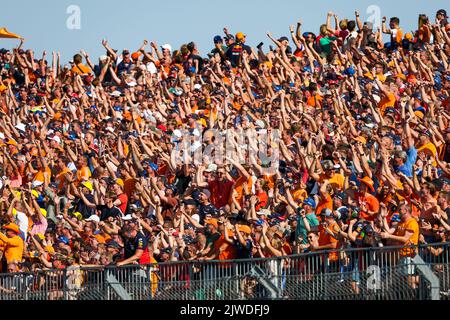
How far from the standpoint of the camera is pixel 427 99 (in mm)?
22844

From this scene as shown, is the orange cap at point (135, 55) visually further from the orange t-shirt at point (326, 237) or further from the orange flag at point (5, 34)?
the orange t-shirt at point (326, 237)

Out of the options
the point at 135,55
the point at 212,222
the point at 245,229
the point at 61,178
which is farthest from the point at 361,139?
the point at 135,55

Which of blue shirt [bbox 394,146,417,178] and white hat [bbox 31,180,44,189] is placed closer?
blue shirt [bbox 394,146,417,178]

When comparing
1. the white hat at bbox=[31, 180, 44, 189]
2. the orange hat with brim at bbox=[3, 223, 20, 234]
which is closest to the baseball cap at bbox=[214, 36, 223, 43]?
the white hat at bbox=[31, 180, 44, 189]

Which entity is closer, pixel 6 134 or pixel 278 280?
pixel 278 280

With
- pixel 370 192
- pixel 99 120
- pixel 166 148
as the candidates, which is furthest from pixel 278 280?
pixel 99 120

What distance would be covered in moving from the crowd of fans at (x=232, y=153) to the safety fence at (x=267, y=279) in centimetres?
103

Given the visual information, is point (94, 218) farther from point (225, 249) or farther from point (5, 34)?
point (5, 34)

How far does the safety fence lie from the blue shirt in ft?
12.2

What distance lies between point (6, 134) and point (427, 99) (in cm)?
969

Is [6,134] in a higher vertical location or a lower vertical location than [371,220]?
higher

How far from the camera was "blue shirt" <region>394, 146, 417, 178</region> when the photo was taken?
1995 centimetres

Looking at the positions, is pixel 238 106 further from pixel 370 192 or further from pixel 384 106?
pixel 370 192

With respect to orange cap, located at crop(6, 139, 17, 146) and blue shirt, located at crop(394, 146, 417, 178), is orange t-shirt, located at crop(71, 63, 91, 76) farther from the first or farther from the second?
blue shirt, located at crop(394, 146, 417, 178)
